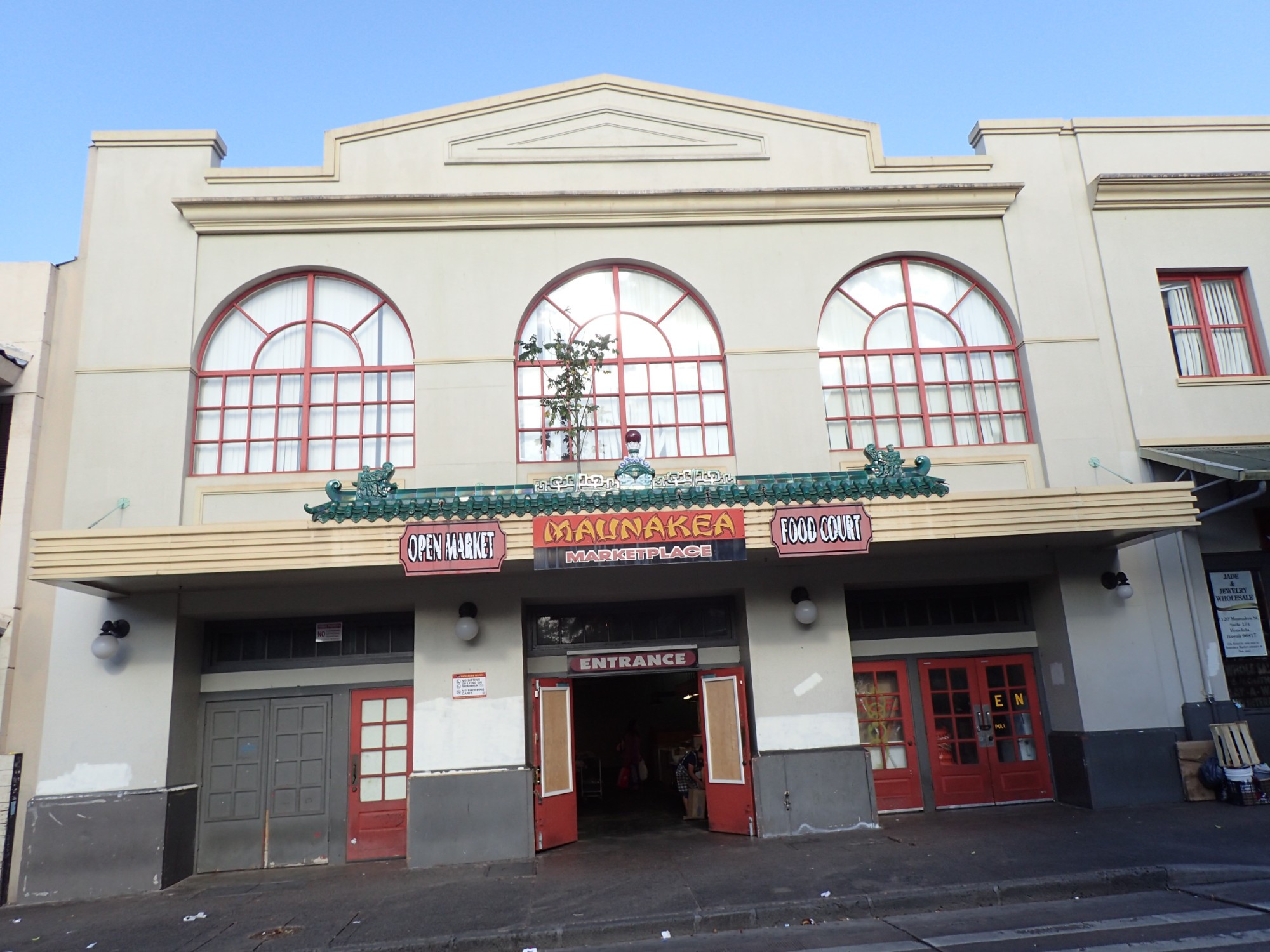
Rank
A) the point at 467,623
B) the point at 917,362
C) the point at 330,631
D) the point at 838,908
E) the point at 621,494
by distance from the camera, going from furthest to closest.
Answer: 1. the point at 917,362
2. the point at 330,631
3. the point at 467,623
4. the point at 621,494
5. the point at 838,908

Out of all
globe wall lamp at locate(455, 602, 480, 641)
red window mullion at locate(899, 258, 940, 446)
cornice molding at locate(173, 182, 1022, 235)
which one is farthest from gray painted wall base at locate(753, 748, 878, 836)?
cornice molding at locate(173, 182, 1022, 235)

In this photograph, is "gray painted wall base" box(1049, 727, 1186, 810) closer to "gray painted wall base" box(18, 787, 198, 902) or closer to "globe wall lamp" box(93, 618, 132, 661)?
"gray painted wall base" box(18, 787, 198, 902)

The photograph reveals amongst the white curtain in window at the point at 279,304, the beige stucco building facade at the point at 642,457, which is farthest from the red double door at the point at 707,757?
the white curtain in window at the point at 279,304

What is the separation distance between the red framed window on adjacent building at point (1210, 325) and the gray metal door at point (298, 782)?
44.3 feet

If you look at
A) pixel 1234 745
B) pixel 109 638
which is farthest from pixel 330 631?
pixel 1234 745

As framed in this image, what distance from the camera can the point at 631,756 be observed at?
18.3 metres

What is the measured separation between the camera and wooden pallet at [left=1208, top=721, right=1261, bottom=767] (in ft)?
38.9

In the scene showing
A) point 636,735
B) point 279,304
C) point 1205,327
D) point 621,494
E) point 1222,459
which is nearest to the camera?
point 621,494

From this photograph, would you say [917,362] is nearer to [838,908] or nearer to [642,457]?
[642,457]

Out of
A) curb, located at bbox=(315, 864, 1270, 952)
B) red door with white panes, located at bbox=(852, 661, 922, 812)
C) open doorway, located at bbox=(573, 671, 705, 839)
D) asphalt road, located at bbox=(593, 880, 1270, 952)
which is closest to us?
asphalt road, located at bbox=(593, 880, 1270, 952)

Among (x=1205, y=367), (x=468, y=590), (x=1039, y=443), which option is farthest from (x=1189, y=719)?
(x=468, y=590)

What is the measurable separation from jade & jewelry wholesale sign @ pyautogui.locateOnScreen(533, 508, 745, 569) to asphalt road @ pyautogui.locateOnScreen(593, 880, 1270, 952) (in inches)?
153

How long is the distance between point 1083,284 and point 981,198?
6.55 feet

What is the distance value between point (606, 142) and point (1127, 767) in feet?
38.1
